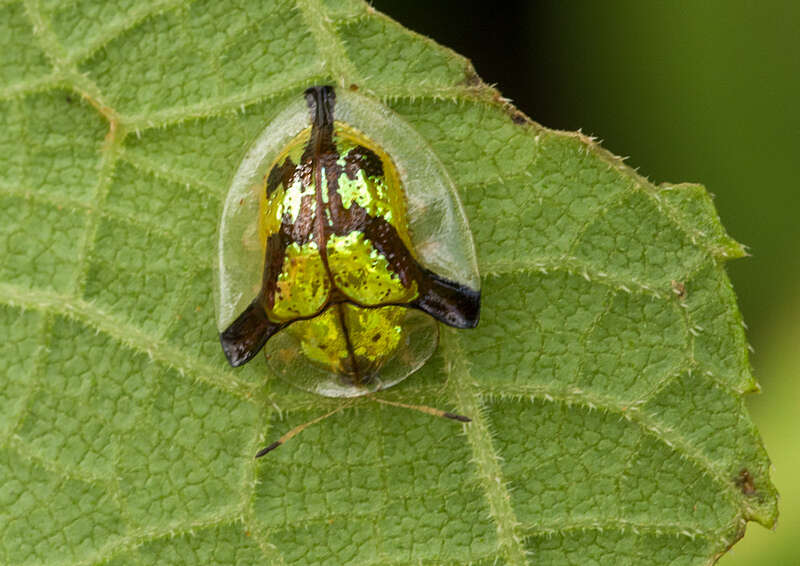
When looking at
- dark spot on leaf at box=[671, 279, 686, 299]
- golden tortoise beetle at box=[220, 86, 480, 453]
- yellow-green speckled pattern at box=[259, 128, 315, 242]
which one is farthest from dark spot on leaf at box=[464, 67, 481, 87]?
dark spot on leaf at box=[671, 279, 686, 299]

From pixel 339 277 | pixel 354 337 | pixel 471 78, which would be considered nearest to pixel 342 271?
pixel 339 277

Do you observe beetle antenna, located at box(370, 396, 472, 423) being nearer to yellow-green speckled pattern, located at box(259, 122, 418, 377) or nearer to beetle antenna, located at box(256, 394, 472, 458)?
beetle antenna, located at box(256, 394, 472, 458)

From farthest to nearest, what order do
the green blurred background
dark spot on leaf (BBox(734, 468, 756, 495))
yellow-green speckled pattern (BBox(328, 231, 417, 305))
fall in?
the green blurred background, dark spot on leaf (BBox(734, 468, 756, 495)), yellow-green speckled pattern (BBox(328, 231, 417, 305))

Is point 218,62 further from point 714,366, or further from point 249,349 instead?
point 714,366

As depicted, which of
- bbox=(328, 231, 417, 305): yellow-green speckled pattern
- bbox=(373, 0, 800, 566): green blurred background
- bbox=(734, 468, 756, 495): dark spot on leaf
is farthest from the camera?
bbox=(373, 0, 800, 566): green blurred background

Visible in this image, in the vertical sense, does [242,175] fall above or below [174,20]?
below

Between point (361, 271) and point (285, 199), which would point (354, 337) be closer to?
point (361, 271)

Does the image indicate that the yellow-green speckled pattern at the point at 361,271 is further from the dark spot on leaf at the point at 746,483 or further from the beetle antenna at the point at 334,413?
the dark spot on leaf at the point at 746,483

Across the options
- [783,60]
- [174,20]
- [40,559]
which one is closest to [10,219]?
[174,20]
